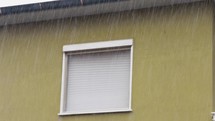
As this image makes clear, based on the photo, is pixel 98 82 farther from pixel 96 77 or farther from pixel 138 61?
pixel 138 61

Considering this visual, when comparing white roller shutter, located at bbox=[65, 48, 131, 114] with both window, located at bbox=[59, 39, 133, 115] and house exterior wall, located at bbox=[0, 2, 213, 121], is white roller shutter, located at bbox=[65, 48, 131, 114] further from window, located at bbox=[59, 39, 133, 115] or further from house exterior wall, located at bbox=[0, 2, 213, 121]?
house exterior wall, located at bbox=[0, 2, 213, 121]

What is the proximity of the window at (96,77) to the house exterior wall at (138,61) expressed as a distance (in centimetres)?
18

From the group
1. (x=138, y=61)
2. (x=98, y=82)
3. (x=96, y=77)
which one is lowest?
(x=98, y=82)

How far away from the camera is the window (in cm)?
1630

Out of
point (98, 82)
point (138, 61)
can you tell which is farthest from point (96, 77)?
point (138, 61)

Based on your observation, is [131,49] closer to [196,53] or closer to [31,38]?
[196,53]

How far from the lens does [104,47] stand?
16641 millimetres

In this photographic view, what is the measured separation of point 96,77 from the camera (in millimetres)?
16656

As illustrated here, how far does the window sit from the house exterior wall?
0.18 meters

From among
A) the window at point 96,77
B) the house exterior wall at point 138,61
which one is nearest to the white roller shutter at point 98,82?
the window at point 96,77

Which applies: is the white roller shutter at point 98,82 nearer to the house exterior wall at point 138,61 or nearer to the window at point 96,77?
the window at point 96,77

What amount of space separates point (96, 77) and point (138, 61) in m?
1.10

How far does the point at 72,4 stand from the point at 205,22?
3051 mm

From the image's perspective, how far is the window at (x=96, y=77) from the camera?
53.5 feet
